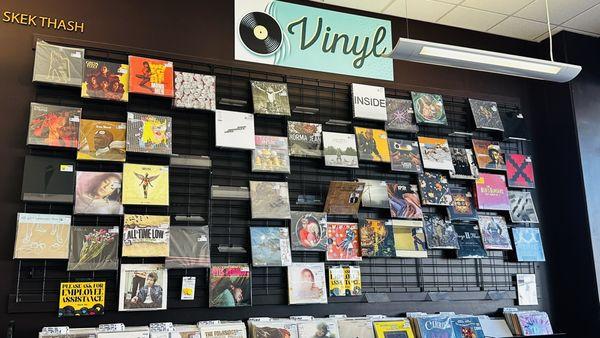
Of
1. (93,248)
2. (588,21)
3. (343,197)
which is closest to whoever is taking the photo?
(93,248)

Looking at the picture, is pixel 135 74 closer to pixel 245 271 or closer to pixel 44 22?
pixel 44 22

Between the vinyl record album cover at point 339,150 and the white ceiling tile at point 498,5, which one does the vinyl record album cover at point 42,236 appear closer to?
the vinyl record album cover at point 339,150

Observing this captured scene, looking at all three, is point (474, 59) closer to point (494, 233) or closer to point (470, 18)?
point (470, 18)

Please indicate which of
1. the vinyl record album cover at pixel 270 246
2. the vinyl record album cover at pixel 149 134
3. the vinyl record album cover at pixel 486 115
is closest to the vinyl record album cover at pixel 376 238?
the vinyl record album cover at pixel 270 246

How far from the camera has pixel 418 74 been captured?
5.06 meters

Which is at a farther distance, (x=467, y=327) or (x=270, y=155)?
(x=467, y=327)

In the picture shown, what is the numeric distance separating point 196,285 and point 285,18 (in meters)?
2.34

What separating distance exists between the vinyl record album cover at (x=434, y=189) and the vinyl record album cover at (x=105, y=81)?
256 centimetres

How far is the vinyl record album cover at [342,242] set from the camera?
4273 millimetres

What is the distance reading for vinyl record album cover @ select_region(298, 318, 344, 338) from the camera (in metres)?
3.84

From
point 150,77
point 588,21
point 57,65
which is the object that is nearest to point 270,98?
point 150,77

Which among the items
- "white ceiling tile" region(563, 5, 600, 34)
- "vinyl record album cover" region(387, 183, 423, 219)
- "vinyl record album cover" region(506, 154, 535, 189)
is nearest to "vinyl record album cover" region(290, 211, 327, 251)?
"vinyl record album cover" region(387, 183, 423, 219)

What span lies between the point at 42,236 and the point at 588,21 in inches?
203

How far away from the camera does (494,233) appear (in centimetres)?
489
